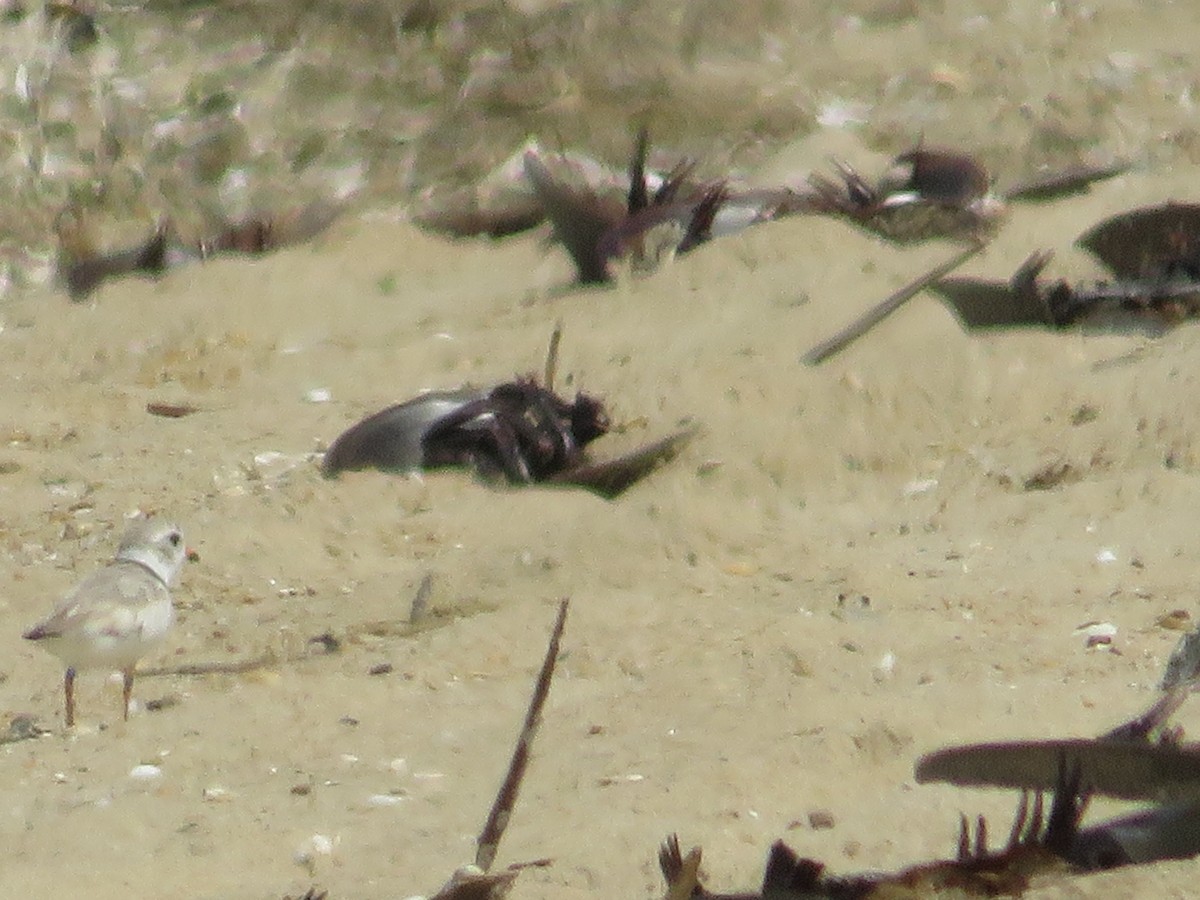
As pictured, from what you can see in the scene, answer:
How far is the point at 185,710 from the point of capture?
4184 millimetres

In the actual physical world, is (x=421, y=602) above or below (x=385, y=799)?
below

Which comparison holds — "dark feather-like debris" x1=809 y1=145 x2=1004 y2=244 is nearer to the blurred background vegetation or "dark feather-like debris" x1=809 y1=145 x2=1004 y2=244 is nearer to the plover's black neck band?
the blurred background vegetation

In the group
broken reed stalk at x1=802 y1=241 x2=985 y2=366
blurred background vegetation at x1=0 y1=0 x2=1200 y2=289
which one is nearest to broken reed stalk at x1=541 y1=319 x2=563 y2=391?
broken reed stalk at x1=802 y1=241 x2=985 y2=366

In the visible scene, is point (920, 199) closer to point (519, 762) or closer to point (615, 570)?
point (615, 570)

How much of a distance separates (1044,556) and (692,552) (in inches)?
29.1

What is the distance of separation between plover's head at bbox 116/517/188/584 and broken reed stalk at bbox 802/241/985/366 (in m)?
1.74

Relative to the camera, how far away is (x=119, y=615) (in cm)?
411

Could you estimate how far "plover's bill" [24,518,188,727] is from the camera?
162 inches

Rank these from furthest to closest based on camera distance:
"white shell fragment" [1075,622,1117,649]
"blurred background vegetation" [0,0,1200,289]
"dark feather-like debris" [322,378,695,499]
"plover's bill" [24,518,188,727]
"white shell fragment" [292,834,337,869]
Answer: "blurred background vegetation" [0,0,1200,289], "dark feather-like debris" [322,378,695,499], "plover's bill" [24,518,188,727], "white shell fragment" [1075,622,1117,649], "white shell fragment" [292,834,337,869]

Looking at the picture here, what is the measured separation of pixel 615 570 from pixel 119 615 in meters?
1.04

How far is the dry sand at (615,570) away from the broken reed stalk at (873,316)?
50 mm

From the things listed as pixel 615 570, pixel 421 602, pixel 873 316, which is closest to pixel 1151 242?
pixel 873 316

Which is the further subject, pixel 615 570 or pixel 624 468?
pixel 624 468

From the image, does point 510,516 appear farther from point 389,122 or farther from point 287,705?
point 389,122
